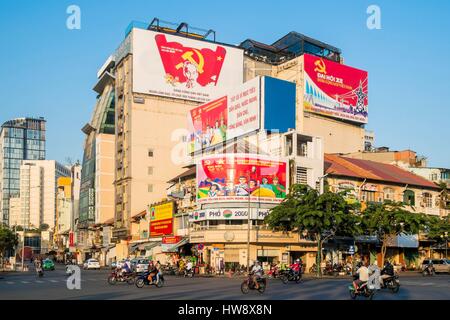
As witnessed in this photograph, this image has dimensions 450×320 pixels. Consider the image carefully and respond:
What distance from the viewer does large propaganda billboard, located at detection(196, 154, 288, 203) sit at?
194 ft

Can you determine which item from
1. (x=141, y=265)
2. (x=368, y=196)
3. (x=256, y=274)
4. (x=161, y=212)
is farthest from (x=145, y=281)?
(x=161, y=212)

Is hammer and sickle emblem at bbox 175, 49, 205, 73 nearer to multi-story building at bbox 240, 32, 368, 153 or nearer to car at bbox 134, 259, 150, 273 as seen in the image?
multi-story building at bbox 240, 32, 368, 153

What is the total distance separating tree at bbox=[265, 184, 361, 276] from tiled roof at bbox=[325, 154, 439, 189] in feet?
36.7

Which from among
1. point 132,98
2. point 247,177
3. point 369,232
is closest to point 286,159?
point 247,177

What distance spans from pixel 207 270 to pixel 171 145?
4348cm

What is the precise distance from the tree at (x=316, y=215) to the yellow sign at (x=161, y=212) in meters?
23.0

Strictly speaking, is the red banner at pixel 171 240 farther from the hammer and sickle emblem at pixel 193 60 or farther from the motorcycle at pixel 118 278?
the hammer and sickle emblem at pixel 193 60

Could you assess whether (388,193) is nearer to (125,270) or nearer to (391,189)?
(391,189)

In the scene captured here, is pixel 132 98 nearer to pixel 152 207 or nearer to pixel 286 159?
pixel 152 207

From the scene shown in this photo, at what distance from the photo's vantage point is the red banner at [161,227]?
74887 millimetres

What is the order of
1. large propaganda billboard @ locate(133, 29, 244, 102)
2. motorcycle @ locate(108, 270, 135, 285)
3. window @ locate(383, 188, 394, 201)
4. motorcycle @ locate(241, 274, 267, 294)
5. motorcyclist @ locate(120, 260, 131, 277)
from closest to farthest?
1. motorcycle @ locate(241, 274, 267, 294)
2. motorcycle @ locate(108, 270, 135, 285)
3. motorcyclist @ locate(120, 260, 131, 277)
4. window @ locate(383, 188, 394, 201)
5. large propaganda billboard @ locate(133, 29, 244, 102)

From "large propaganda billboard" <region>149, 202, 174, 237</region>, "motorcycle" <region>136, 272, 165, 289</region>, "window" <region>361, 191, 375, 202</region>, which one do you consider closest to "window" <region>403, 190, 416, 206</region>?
"window" <region>361, 191, 375, 202</region>

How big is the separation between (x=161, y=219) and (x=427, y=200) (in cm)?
3461

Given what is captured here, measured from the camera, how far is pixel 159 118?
98188 millimetres
